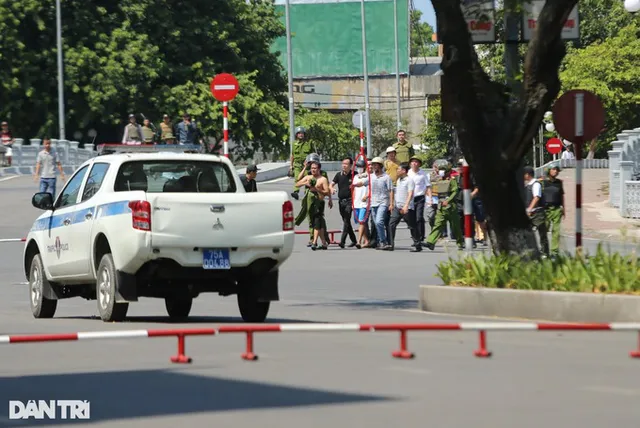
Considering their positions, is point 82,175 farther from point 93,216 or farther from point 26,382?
point 26,382

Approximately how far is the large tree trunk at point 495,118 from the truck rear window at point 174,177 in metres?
2.96

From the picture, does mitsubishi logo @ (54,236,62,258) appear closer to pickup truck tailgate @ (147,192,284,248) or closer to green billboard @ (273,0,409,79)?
pickup truck tailgate @ (147,192,284,248)

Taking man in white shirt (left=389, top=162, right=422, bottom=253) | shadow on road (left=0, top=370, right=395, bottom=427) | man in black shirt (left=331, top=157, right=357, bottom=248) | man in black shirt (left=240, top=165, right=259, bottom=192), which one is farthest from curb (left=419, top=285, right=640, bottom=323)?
man in black shirt (left=331, top=157, right=357, bottom=248)

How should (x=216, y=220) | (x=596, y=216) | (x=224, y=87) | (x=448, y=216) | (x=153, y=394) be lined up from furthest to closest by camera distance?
(x=596, y=216) → (x=224, y=87) → (x=448, y=216) → (x=216, y=220) → (x=153, y=394)

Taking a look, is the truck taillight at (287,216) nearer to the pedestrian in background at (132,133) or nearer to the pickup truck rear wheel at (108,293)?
the pickup truck rear wheel at (108,293)

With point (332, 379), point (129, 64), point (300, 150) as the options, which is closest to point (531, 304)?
point (332, 379)

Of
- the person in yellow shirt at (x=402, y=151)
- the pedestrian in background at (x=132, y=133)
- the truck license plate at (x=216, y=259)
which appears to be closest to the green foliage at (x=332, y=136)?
the pedestrian in background at (x=132, y=133)

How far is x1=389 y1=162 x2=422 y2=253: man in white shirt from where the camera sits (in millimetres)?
31078

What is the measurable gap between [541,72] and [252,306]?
414 cm

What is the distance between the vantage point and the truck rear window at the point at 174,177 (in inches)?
656

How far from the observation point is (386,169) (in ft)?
114

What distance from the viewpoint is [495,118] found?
730 inches

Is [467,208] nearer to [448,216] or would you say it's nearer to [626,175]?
[448,216]

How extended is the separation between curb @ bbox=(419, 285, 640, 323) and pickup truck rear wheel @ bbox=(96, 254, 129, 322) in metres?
3.49
